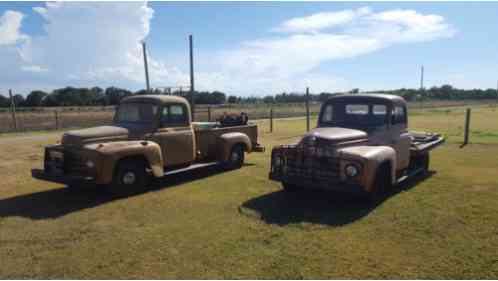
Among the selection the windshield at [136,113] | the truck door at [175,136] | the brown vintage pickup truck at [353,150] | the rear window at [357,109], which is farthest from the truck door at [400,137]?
the windshield at [136,113]

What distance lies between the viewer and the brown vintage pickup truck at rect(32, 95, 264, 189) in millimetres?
6352

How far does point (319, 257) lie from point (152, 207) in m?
3.23

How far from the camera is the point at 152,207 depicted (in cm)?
618

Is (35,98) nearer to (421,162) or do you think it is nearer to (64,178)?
(64,178)

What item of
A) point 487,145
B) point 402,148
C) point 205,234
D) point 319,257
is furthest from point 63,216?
point 487,145

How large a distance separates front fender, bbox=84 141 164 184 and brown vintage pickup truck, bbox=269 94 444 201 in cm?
234

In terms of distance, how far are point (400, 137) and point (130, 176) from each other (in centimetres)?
544

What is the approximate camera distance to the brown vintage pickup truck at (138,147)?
635cm

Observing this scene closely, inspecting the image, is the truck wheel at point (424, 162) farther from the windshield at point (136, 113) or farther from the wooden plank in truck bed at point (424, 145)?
the windshield at point (136, 113)

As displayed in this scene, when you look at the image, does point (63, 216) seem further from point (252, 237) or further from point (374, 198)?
point (374, 198)

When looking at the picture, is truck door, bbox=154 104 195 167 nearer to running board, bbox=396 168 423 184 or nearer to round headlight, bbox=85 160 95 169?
round headlight, bbox=85 160 95 169

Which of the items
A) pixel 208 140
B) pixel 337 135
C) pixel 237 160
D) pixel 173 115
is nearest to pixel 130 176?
pixel 173 115

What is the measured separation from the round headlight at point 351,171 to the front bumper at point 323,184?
0.15 m

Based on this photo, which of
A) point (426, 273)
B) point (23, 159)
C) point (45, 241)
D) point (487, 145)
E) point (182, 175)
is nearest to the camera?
point (426, 273)
